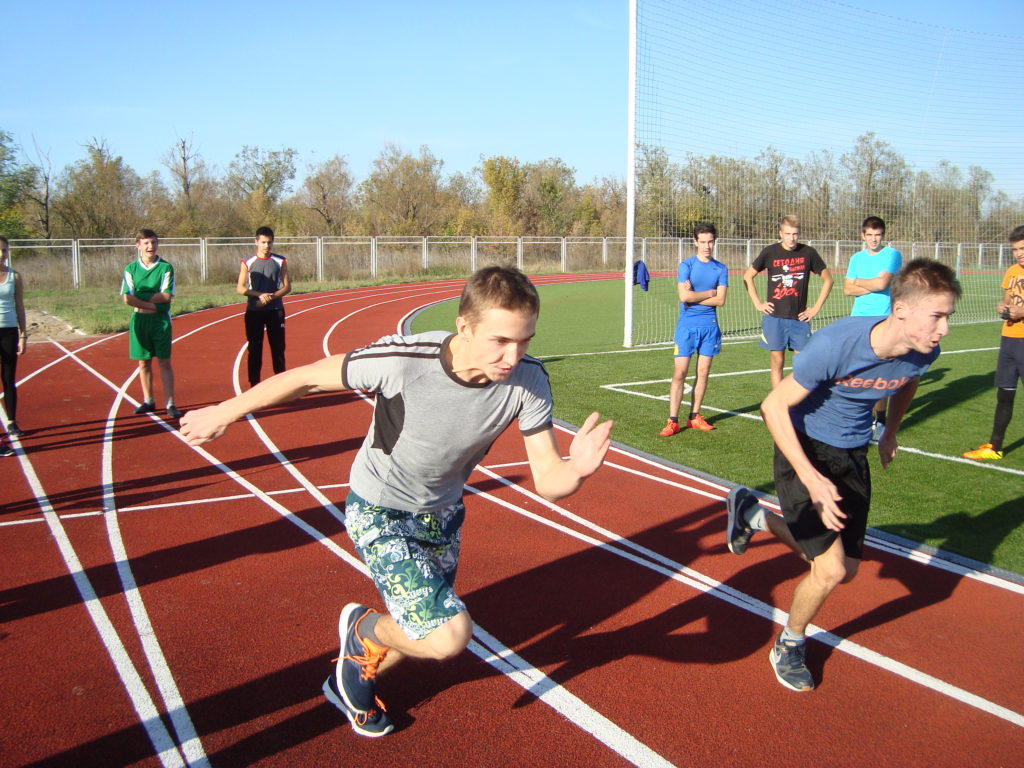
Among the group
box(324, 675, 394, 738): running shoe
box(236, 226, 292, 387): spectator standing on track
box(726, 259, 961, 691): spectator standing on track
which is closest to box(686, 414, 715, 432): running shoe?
box(726, 259, 961, 691): spectator standing on track

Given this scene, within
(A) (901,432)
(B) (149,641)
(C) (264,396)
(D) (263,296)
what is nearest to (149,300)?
(D) (263,296)

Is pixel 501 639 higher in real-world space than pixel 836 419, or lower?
lower

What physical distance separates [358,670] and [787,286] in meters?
7.35

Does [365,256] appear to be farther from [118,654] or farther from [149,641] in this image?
[118,654]

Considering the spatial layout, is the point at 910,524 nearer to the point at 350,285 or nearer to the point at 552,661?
the point at 552,661

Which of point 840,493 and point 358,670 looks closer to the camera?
point 358,670

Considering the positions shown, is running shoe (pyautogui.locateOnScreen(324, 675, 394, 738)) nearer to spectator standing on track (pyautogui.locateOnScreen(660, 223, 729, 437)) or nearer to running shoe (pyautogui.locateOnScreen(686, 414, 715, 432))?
spectator standing on track (pyautogui.locateOnScreen(660, 223, 729, 437))

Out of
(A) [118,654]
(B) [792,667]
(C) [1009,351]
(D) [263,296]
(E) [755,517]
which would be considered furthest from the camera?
(D) [263,296]

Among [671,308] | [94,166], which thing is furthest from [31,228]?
[671,308]

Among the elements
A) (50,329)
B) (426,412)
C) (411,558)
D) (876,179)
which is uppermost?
(876,179)

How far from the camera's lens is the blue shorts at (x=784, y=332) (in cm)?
912

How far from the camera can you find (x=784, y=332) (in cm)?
918

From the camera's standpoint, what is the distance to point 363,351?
3.04m

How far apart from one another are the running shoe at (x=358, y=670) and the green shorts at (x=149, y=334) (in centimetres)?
703
